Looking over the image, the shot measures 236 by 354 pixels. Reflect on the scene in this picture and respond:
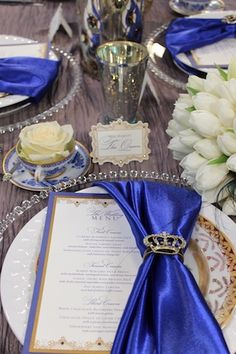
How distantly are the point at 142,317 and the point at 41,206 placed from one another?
0.79 feet

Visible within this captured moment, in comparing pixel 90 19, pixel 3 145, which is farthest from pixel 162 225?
pixel 90 19

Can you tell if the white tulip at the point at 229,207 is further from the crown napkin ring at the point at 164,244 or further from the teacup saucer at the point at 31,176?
the teacup saucer at the point at 31,176

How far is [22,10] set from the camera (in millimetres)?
1119

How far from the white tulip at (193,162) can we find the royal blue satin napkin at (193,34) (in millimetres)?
348

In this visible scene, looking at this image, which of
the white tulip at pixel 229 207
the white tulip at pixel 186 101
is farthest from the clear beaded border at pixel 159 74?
the white tulip at pixel 229 207

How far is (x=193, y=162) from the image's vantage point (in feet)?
1.87

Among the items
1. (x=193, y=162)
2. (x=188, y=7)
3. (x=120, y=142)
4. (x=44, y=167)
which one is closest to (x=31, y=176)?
(x=44, y=167)

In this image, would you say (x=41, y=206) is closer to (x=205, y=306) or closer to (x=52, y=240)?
(x=52, y=240)

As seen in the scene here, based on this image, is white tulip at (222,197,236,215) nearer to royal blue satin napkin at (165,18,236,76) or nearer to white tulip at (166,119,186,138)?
white tulip at (166,119,186,138)

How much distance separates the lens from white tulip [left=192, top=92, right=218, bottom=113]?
567 millimetres

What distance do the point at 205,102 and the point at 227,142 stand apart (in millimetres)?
65

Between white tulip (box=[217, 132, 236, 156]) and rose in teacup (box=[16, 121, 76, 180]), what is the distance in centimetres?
22

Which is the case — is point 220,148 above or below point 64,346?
above

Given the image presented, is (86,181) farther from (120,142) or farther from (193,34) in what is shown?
(193,34)
